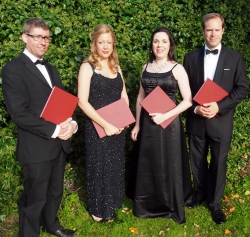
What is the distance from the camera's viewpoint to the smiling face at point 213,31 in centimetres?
357

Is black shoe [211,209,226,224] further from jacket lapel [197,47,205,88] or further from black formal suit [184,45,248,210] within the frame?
jacket lapel [197,47,205,88]

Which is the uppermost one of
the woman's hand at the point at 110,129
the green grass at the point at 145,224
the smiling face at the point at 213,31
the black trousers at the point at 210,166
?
the smiling face at the point at 213,31

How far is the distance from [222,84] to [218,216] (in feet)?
5.36

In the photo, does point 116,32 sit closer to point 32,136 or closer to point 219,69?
point 219,69

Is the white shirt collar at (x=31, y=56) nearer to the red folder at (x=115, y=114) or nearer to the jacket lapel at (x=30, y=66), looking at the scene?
the jacket lapel at (x=30, y=66)

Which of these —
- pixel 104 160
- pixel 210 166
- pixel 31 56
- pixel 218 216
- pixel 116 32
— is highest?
pixel 116 32

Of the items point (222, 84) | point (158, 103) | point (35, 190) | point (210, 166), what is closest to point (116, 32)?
point (158, 103)

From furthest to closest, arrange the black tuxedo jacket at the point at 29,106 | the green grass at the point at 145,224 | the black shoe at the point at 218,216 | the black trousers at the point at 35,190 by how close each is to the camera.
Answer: the black shoe at the point at 218,216, the green grass at the point at 145,224, the black trousers at the point at 35,190, the black tuxedo jacket at the point at 29,106

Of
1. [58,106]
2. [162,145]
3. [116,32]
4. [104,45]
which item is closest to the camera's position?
[58,106]

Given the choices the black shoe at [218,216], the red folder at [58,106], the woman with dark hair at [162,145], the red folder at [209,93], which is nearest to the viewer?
the red folder at [58,106]

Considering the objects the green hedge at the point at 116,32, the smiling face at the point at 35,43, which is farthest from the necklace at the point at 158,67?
the smiling face at the point at 35,43

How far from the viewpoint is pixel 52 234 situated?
3717mm

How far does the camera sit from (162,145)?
3773 mm

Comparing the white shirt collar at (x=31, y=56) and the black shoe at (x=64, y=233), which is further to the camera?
the black shoe at (x=64, y=233)
